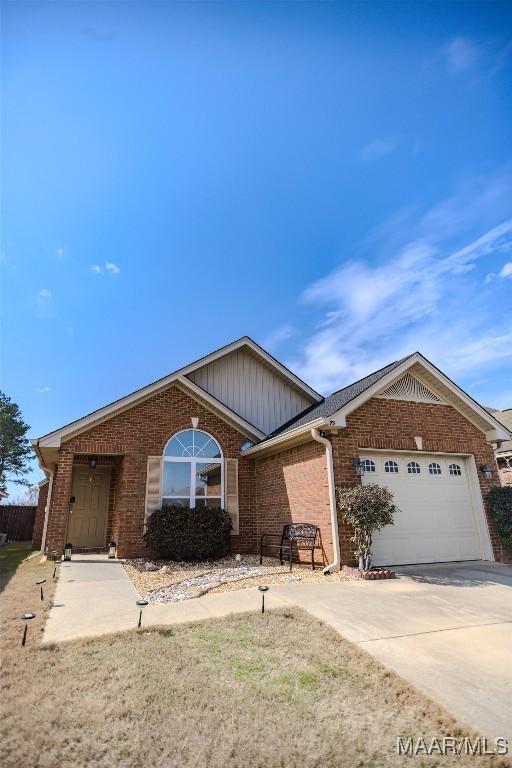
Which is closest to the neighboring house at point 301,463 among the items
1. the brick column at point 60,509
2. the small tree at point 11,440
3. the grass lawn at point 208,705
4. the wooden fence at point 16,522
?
the brick column at point 60,509

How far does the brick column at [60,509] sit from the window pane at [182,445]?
262 centimetres

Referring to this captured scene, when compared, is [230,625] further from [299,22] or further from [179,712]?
[299,22]

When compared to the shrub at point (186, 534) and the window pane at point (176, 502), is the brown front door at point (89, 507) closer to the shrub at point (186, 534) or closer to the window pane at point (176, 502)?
the window pane at point (176, 502)

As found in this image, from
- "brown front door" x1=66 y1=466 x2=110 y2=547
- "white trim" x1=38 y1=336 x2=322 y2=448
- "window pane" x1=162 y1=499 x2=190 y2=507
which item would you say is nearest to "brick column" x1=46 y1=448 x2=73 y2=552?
"white trim" x1=38 y1=336 x2=322 y2=448

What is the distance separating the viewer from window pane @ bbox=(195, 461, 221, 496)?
11617mm

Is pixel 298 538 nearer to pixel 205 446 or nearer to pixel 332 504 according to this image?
pixel 332 504

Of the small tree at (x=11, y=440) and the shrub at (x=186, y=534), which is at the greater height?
the small tree at (x=11, y=440)

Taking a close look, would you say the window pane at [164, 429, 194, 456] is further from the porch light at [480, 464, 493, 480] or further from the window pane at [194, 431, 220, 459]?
the porch light at [480, 464, 493, 480]

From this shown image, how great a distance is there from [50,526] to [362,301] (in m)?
10.5

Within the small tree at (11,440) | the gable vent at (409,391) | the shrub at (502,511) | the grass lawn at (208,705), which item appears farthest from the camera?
the small tree at (11,440)

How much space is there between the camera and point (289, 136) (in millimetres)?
9641

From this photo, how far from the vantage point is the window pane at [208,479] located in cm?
1162

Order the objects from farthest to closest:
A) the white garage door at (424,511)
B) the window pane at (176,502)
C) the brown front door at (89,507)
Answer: the brown front door at (89,507), the window pane at (176,502), the white garage door at (424,511)

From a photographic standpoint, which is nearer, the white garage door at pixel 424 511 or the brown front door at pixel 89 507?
the white garage door at pixel 424 511
